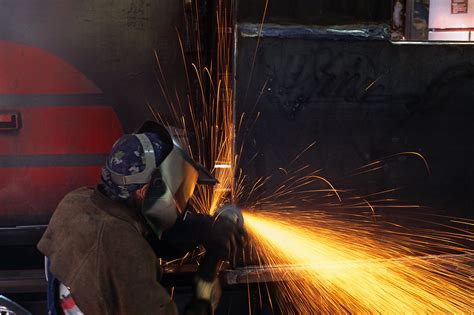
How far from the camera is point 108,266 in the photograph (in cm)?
174

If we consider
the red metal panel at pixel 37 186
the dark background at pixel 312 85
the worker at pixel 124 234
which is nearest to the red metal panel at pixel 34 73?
the dark background at pixel 312 85

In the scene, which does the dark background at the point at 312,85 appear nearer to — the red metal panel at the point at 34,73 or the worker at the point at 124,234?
the red metal panel at the point at 34,73

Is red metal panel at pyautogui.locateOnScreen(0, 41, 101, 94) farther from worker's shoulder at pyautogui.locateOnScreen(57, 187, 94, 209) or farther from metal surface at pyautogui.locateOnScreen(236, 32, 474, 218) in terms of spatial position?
worker's shoulder at pyautogui.locateOnScreen(57, 187, 94, 209)

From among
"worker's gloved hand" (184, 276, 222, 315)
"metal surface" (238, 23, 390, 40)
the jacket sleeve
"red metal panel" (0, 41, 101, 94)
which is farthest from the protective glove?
"red metal panel" (0, 41, 101, 94)

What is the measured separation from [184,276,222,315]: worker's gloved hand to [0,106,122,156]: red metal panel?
67.4 inches

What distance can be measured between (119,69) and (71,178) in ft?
2.56

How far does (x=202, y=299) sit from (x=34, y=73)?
6.83ft

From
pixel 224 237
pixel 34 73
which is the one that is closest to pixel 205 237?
pixel 224 237

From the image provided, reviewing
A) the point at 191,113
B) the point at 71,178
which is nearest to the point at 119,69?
the point at 191,113

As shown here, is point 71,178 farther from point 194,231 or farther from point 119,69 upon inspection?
point 194,231

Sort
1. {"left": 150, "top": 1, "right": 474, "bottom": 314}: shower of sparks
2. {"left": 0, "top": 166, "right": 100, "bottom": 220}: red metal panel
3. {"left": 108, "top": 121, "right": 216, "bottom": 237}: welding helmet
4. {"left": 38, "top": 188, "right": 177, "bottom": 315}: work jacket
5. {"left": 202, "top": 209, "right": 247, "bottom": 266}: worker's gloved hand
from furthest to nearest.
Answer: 1. {"left": 0, "top": 166, "right": 100, "bottom": 220}: red metal panel
2. {"left": 150, "top": 1, "right": 474, "bottom": 314}: shower of sparks
3. {"left": 202, "top": 209, "right": 247, "bottom": 266}: worker's gloved hand
4. {"left": 108, "top": 121, "right": 216, "bottom": 237}: welding helmet
5. {"left": 38, "top": 188, "right": 177, "bottom": 315}: work jacket

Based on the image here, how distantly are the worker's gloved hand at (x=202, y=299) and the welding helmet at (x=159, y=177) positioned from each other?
0.27 meters

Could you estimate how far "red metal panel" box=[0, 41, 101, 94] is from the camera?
333cm

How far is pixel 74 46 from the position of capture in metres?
3.39
